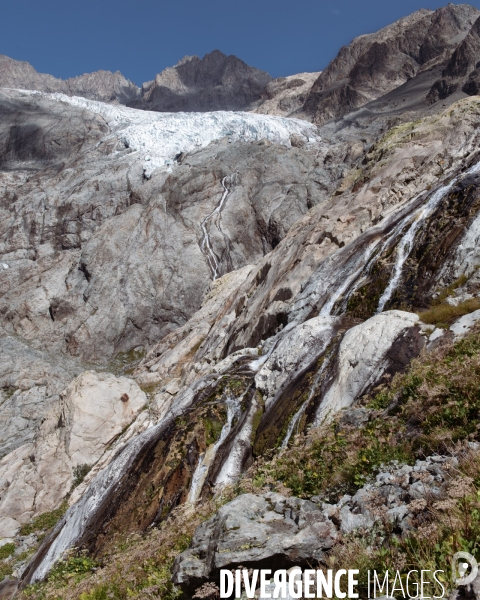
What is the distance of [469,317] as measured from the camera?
11.3 meters

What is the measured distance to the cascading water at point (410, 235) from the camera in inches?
703

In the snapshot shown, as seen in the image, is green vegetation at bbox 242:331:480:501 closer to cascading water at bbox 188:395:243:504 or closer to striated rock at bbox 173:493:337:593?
striated rock at bbox 173:493:337:593

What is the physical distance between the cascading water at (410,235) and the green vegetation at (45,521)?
1788 centimetres

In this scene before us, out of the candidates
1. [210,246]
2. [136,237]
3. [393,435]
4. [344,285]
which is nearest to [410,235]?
[344,285]

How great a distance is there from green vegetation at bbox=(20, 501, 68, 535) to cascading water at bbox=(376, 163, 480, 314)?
17882 millimetres

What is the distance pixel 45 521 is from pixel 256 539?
21.2 metres

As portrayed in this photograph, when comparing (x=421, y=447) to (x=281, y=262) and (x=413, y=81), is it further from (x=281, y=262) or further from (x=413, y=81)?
(x=413, y=81)

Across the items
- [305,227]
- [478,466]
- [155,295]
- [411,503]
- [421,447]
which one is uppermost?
[155,295]

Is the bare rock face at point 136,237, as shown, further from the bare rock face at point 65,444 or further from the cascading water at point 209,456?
the cascading water at point 209,456

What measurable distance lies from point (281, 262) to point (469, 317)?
2076 cm

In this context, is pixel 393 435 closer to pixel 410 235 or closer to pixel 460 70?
pixel 410 235

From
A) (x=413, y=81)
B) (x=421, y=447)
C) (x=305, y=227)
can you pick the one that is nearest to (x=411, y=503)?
(x=421, y=447)

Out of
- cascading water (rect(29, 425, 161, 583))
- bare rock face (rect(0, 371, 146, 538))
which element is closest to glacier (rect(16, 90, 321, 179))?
bare rock face (rect(0, 371, 146, 538))

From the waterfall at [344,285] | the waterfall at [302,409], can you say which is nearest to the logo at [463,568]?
the waterfall at [302,409]
